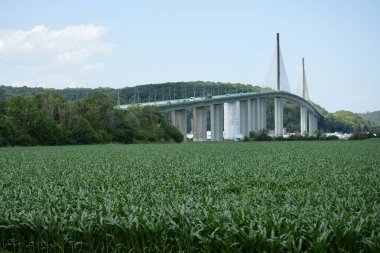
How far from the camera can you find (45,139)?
67062 mm

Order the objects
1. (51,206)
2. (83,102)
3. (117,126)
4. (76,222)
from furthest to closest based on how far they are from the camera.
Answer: (117,126)
(83,102)
(51,206)
(76,222)

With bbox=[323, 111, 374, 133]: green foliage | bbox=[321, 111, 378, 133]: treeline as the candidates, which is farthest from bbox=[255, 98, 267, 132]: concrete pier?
bbox=[323, 111, 374, 133]: green foliage

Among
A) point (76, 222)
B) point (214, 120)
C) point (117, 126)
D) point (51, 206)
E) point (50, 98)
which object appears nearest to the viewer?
point (76, 222)

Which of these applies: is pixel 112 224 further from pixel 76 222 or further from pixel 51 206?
pixel 51 206

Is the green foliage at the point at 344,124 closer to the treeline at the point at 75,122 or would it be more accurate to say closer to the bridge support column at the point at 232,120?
the bridge support column at the point at 232,120

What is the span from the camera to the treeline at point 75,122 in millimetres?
64000

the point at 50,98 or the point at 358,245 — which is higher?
the point at 50,98

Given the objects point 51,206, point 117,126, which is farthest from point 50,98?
point 51,206

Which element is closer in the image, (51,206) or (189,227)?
(189,227)

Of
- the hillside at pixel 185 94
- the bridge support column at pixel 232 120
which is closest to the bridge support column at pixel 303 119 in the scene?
the hillside at pixel 185 94

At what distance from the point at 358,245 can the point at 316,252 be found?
819mm

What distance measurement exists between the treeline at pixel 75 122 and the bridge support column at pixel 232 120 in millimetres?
16285

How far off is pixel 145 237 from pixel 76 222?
1.51 m

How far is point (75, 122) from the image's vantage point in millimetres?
72062
